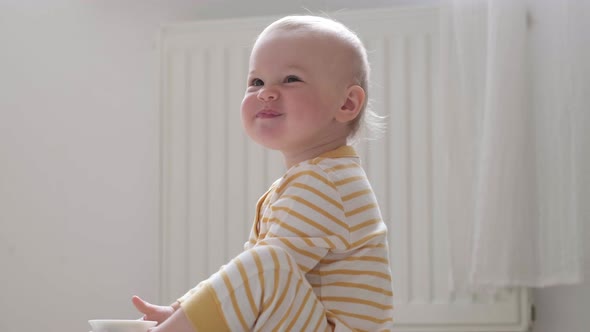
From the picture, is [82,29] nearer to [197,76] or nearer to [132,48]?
[132,48]

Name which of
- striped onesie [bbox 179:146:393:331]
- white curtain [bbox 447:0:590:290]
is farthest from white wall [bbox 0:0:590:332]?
striped onesie [bbox 179:146:393:331]

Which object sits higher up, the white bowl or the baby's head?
the baby's head

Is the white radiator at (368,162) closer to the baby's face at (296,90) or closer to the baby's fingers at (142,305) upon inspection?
the baby's face at (296,90)

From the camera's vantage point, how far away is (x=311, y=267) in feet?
3.28

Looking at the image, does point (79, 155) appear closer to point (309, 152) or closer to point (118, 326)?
point (309, 152)

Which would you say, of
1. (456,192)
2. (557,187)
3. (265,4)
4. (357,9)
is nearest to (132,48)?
(265,4)

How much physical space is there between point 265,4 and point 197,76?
24 centimetres

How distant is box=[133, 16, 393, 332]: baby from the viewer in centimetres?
95

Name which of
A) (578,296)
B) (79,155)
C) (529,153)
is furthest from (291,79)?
(79,155)

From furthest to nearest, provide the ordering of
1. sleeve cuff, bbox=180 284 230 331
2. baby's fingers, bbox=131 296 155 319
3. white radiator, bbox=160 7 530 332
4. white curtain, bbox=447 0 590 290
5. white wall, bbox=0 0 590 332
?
1. white wall, bbox=0 0 590 332
2. white radiator, bbox=160 7 530 332
3. white curtain, bbox=447 0 590 290
4. baby's fingers, bbox=131 296 155 319
5. sleeve cuff, bbox=180 284 230 331

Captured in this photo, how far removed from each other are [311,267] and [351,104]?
0.24 m

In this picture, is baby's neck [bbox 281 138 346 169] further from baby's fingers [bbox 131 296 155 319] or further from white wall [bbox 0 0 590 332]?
white wall [bbox 0 0 590 332]

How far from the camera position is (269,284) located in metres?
0.95

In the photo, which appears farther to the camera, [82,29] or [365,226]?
[82,29]
